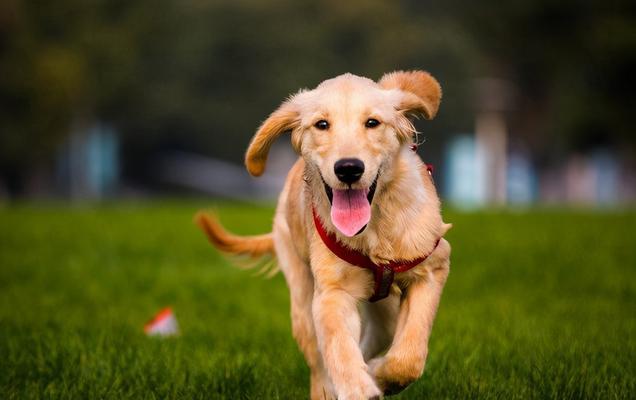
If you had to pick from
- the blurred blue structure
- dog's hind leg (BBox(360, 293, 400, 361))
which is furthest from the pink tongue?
the blurred blue structure

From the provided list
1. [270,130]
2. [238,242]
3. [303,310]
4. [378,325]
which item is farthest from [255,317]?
[270,130]

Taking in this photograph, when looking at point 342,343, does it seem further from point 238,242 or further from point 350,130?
point 238,242

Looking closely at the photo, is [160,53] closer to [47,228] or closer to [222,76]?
[222,76]

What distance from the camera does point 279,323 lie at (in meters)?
6.34

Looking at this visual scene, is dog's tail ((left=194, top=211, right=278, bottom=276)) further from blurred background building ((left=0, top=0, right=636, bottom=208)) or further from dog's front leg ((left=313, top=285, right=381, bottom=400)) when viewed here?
blurred background building ((left=0, top=0, right=636, bottom=208))

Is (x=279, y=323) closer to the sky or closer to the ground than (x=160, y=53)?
closer to the ground

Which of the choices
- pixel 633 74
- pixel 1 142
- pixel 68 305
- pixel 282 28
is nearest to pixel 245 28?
pixel 282 28

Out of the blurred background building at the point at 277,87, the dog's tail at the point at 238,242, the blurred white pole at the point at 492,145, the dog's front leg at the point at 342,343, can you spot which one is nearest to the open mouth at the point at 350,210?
the dog's front leg at the point at 342,343

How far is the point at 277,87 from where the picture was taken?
4231cm

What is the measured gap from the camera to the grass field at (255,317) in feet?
13.8

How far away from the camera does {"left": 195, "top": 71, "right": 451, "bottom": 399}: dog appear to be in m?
3.58

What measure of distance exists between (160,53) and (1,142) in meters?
11.4

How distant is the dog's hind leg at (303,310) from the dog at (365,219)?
0.02 m

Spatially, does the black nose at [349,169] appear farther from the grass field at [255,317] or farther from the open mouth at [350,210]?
the grass field at [255,317]
